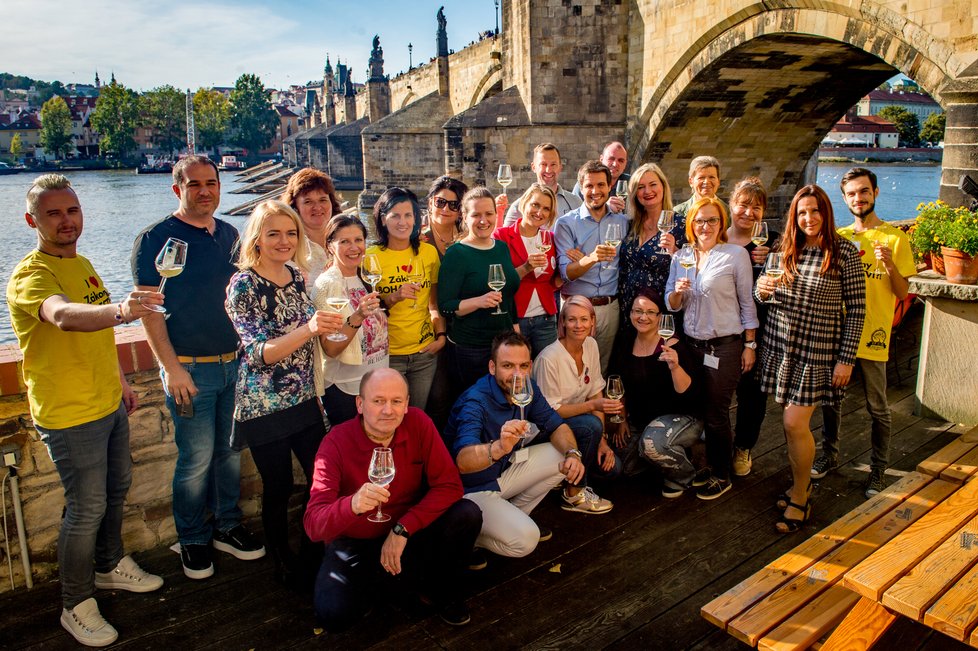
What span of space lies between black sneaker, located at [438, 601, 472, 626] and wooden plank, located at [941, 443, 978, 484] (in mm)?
1809

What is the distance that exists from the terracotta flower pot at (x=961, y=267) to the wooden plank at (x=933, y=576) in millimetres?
2283

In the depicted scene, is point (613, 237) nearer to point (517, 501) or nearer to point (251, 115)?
point (517, 501)

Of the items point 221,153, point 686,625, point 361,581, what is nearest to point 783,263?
point 686,625

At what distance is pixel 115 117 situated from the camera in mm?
70562

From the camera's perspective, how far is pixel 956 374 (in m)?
3.95

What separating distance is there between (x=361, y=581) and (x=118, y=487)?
1.01m

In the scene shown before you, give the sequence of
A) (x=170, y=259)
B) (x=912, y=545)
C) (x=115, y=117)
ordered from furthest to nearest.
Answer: (x=115, y=117) → (x=170, y=259) → (x=912, y=545)

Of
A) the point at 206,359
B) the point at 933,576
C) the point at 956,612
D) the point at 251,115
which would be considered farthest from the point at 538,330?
the point at 251,115

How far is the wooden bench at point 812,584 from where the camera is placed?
6.07ft

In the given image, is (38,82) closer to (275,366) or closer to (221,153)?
(221,153)

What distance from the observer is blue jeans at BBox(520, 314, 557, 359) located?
3572mm

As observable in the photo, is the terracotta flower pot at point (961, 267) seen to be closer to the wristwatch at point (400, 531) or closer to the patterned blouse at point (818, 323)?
the patterned blouse at point (818, 323)

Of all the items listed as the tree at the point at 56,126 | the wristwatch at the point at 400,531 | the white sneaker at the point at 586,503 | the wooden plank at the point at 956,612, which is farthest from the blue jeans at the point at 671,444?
the tree at the point at 56,126

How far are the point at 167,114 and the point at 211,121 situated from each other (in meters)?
4.84
